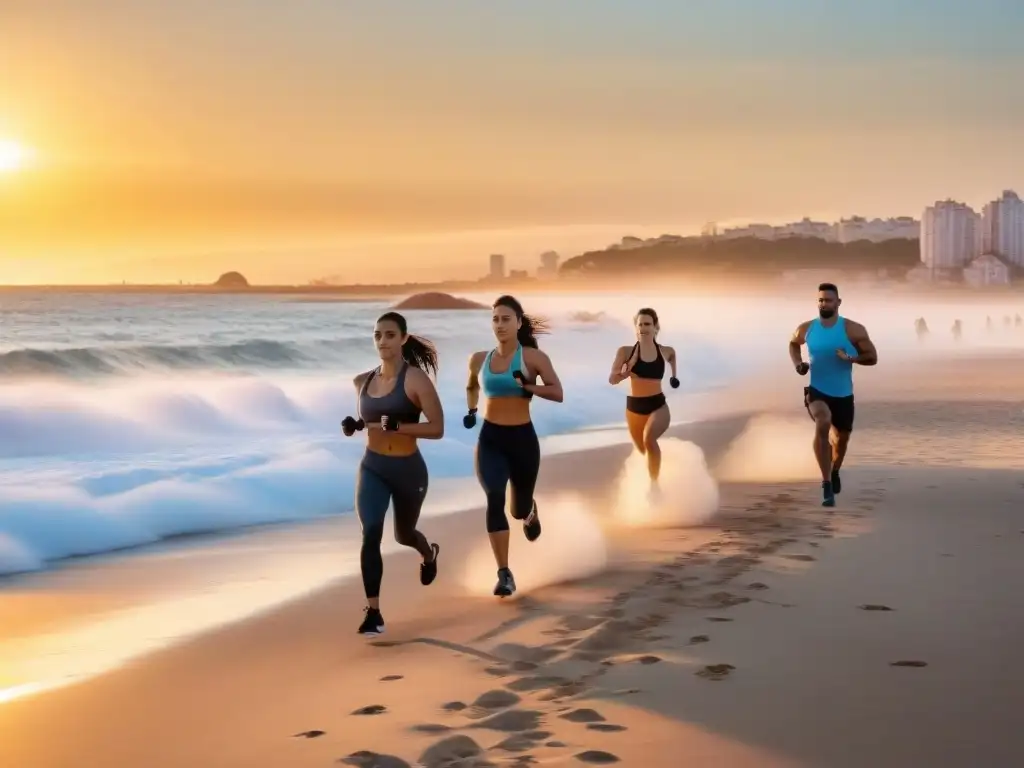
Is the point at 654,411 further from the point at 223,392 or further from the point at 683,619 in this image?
the point at 223,392

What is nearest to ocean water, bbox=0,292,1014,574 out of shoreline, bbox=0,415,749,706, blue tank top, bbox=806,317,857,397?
shoreline, bbox=0,415,749,706

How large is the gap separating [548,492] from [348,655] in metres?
6.89

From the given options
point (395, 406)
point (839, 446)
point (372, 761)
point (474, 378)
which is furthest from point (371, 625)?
point (839, 446)

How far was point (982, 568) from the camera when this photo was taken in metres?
8.80

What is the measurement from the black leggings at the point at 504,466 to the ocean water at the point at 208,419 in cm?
429

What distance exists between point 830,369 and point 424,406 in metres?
5.96

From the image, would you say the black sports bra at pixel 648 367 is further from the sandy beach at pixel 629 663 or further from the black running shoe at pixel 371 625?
the black running shoe at pixel 371 625

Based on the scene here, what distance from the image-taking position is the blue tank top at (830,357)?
39.8 feet

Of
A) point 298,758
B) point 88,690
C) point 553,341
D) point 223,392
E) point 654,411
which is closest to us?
point 298,758

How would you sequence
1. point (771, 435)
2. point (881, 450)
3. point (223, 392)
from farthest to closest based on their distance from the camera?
point (223, 392) < point (771, 435) < point (881, 450)

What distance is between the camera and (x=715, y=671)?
6.30m

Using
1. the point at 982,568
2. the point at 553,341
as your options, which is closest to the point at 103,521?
the point at 982,568

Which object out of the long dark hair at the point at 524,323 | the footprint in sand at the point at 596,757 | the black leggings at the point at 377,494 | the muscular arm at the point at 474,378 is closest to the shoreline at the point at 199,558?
the black leggings at the point at 377,494

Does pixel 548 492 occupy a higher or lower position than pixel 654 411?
lower
